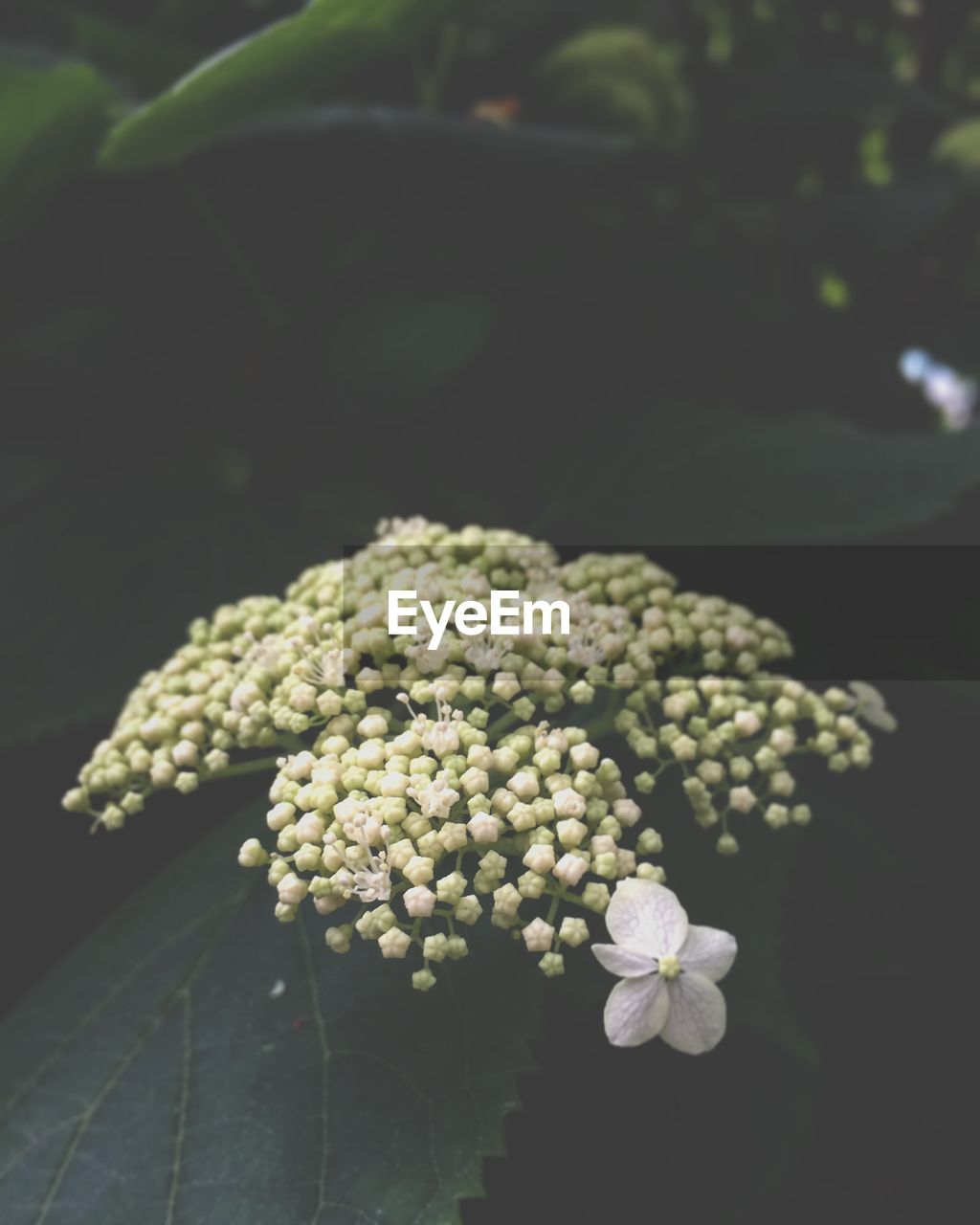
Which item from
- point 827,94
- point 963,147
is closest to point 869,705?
point 827,94

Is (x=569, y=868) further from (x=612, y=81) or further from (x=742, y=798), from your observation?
(x=612, y=81)

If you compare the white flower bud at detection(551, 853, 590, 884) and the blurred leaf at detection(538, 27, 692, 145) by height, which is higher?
the blurred leaf at detection(538, 27, 692, 145)

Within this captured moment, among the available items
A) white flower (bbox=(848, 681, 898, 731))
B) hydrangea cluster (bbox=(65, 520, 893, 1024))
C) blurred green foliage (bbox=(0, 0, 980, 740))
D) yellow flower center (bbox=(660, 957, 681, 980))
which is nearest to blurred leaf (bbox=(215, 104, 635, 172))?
blurred green foliage (bbox=(0, 0, 980, 740))

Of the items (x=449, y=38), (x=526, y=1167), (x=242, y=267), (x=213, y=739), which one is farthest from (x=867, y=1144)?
(x=449, y=38)

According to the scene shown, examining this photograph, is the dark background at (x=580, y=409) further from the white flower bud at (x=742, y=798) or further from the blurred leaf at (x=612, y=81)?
the white flower bud at (x=742, y=798)

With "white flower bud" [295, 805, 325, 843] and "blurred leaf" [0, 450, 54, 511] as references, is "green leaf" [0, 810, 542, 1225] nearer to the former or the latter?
"white flower bud" [295, 805, 325, 843]

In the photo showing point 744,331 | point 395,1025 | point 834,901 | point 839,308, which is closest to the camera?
point 395,1025

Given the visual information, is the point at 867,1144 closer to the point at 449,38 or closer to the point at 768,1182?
the point at 768,1182
